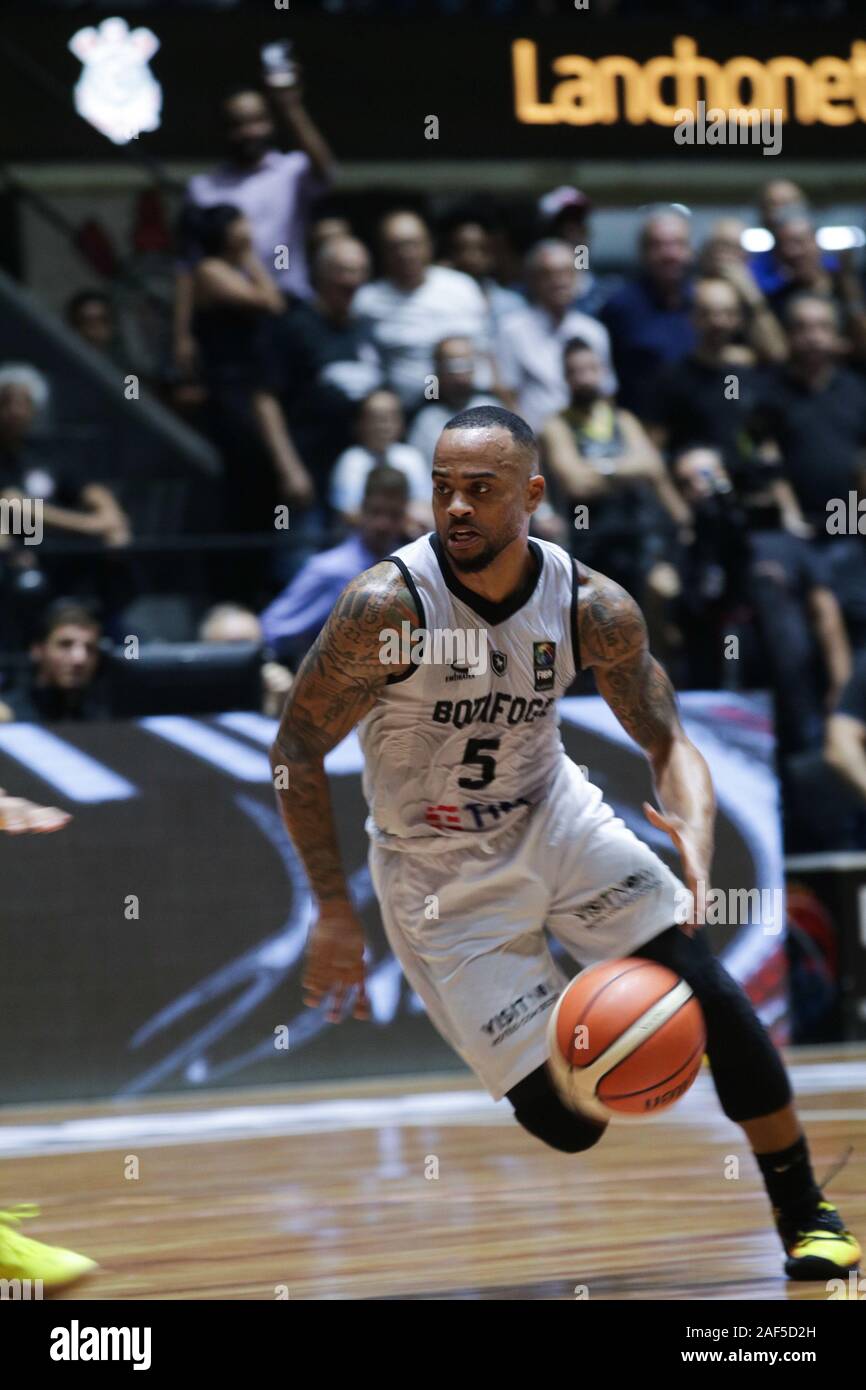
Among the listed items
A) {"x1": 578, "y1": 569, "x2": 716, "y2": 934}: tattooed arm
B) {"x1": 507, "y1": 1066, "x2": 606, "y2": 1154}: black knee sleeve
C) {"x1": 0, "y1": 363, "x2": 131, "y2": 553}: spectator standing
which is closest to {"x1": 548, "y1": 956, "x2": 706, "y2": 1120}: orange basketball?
{"x1": 507, "y1": 1066, "x2": 606, "y2": 1154}: black knee sleeve

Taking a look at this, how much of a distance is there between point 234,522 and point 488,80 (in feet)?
10.3

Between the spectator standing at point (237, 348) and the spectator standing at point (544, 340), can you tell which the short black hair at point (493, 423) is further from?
the spectator standing at point (544, 340)

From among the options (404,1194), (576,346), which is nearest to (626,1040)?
(404,1194)

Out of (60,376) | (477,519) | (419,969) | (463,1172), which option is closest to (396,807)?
(419,969)

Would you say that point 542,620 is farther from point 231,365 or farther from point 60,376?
point 60,376

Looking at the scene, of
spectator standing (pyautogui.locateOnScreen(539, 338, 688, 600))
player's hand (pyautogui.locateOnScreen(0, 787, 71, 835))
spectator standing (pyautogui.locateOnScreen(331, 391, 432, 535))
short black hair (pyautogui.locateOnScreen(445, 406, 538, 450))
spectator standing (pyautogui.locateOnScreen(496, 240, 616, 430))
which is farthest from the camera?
spectator standing (pyautogui.locateOnScreen(496, 240, 616, 430))

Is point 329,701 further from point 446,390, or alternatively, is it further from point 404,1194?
point 446,390

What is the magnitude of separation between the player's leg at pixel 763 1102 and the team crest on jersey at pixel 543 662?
681 millimetres

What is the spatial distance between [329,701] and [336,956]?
595mm

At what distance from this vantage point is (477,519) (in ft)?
14.9

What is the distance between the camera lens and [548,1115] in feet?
15.5

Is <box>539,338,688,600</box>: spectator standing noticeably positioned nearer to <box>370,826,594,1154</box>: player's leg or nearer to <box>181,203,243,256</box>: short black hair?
<box>181,203,243,256</box>: short black hair

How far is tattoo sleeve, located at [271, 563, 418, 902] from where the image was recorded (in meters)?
4.56

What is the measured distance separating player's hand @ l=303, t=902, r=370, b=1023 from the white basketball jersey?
14.9 inches
